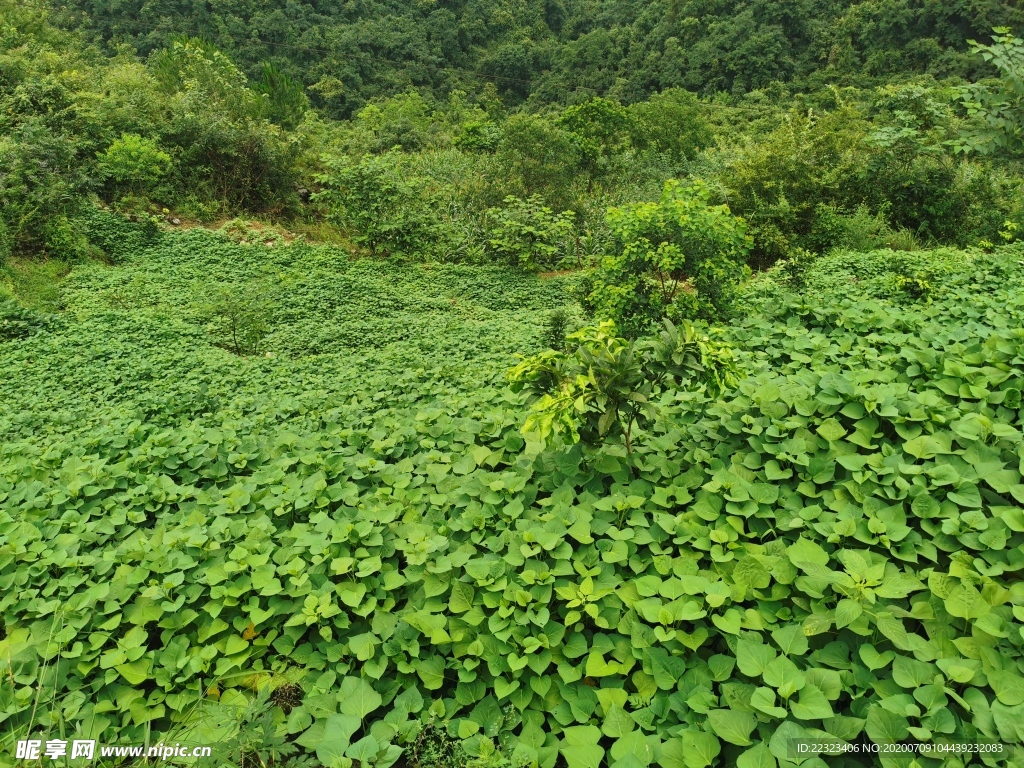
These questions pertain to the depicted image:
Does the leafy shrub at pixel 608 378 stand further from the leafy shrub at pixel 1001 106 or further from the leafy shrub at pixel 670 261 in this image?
the leafy shrub at pixel 1001 106

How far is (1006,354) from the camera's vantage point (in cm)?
244

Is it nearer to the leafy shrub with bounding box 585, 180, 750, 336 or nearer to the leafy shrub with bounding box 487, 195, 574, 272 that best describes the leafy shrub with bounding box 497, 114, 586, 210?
the leafy shrub with bounding box 487, 195, 574, 272

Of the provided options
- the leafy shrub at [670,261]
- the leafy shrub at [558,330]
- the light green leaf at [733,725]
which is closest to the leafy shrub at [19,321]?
the leafy shrub at [558,330]

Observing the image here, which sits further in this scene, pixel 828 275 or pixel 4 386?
pixel 828 275

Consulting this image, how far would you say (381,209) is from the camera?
35.8ft

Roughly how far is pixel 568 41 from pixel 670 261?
165 feet


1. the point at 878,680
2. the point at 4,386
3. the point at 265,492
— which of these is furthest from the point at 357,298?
the point at 878,680

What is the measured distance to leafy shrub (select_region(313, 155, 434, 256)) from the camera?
35.4 feet

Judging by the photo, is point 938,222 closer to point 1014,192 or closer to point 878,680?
point 1014,192

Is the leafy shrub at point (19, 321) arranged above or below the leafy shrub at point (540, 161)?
below

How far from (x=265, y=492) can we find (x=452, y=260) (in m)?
8.43

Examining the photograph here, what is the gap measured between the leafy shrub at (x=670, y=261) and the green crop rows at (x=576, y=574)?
1.89m

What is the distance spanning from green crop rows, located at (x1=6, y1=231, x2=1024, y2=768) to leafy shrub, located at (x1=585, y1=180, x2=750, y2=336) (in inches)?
74.5

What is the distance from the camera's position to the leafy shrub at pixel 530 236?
998cm
